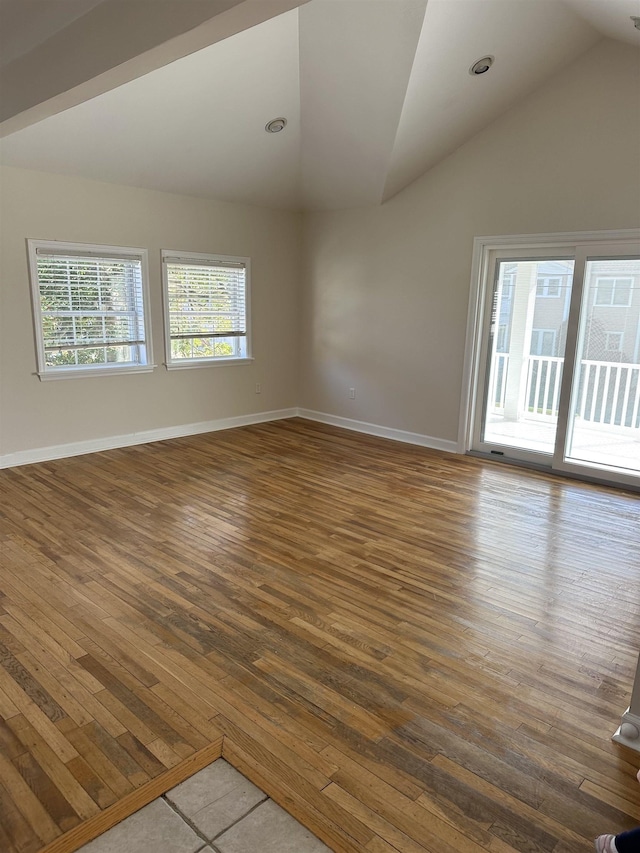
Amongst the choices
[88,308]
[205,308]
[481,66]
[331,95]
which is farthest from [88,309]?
[481,66]

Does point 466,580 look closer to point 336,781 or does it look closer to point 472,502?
point 472,502

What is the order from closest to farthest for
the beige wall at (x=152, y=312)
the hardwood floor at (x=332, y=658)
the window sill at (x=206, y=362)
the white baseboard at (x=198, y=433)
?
the hardwood floor at (x=332, y=658) < the beige wall at (x=152, y=312) < the white baseboard at (x=198, y=433) < the window sill at (x=206, y=362)

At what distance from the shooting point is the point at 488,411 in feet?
18.6

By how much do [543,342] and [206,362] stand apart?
11.5 feet

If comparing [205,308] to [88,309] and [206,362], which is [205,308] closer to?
[206,362]

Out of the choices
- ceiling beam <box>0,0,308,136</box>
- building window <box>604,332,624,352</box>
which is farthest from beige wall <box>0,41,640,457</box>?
ceiling beam <box>0,0,308,136</box>

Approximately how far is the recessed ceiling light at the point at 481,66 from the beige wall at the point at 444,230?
69 cm

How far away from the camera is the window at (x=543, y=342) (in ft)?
16.8

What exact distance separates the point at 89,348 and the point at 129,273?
84 cm

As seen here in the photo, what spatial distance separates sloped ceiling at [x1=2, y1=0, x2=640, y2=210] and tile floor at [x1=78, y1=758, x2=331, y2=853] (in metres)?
4.15

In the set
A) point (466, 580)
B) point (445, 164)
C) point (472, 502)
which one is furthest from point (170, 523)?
point (445, 164)

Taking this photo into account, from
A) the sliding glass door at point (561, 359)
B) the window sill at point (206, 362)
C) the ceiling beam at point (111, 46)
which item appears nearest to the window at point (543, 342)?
the sliding glass door at point (561, 359)

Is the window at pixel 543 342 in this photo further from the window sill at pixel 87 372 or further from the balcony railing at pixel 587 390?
the window sill at pixel 87 372

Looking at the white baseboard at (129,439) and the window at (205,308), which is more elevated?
the window at (205,308)
